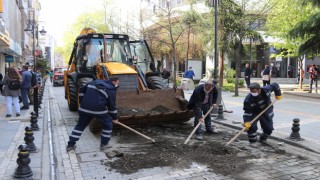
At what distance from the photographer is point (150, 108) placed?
8766mm

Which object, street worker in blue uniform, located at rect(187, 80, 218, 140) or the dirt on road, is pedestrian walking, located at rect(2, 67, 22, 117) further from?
street worker in blue uniform, located at rect(187, 80, 218, 140)

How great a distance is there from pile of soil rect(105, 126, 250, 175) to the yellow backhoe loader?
0.87 meters

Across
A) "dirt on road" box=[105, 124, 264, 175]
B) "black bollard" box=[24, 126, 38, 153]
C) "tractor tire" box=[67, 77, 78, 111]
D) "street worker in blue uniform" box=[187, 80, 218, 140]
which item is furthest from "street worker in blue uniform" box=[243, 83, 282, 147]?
"tractor tire" box=[67, 77, 78, 111]

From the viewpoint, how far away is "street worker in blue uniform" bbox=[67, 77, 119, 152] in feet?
22.2

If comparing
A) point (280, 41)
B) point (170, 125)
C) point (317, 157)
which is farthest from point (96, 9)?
point (317, 157)

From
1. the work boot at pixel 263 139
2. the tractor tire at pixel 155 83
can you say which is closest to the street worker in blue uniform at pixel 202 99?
the work boot at pixel 263 139

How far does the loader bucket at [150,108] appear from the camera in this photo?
828 cm

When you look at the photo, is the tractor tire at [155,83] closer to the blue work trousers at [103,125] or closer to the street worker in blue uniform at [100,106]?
the street worker in blue uniform at [100,106]

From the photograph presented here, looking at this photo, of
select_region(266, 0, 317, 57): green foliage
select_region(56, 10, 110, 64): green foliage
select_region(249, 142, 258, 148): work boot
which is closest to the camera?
select_region(249, 142, 258, 148): work boot

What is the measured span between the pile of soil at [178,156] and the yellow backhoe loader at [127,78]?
2.84 ft

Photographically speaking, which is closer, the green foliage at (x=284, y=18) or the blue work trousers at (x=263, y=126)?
the blue work trousers at (x=263, y=126)

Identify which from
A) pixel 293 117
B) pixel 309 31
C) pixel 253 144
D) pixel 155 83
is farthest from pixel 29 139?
pixel 309 31

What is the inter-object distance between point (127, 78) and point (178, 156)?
11.9ft

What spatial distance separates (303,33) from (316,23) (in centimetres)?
84
